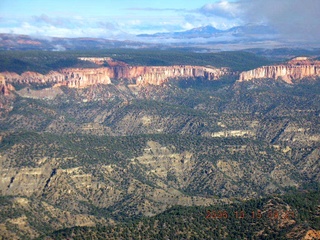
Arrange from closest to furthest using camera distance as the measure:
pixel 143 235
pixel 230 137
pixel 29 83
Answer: pixel 143 235 → pixel 230 137 → pixel 29 83

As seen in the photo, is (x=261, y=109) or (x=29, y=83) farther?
(x=29, y=83)

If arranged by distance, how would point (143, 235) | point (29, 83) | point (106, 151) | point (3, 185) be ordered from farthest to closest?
point (29, 83), point (106, 151), point (3, 185), point (143, 235)

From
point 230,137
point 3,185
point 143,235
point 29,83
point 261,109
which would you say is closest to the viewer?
point 143,235

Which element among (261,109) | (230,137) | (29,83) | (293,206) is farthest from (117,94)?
(293,206)

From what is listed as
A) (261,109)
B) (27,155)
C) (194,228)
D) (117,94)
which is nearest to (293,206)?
(194,228)

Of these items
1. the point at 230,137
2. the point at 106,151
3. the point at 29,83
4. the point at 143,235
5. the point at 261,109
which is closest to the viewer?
the point at 143,235

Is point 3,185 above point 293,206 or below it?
below

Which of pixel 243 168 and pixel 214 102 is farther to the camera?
pixel 214 102

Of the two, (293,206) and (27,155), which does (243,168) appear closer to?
(27,155)

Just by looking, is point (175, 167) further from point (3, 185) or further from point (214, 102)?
point (214, 102)
